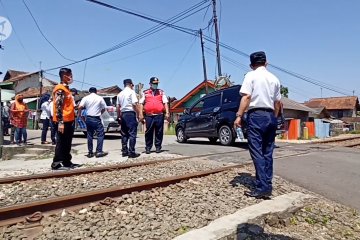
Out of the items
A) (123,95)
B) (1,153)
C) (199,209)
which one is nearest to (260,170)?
(199,209)

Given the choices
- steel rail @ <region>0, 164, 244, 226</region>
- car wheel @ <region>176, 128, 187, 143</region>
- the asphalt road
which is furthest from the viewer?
car wheel @ <region>176, 128, 187, 143</region>

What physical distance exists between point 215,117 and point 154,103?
3441 mm

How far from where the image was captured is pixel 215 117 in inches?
444

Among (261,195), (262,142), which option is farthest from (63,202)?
(262,142)

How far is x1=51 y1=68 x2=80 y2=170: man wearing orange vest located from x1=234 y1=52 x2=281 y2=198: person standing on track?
11.6 feet

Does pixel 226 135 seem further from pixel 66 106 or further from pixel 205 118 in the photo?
pixel 66 106

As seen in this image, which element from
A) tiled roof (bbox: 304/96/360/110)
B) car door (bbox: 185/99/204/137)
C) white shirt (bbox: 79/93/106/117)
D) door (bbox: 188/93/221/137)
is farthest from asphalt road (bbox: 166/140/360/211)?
tiled roof (bbox: 304/96/360/110)

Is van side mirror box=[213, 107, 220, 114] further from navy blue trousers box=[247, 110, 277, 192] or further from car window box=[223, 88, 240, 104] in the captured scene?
navy blue trousers box=[247, 110, 277, 192]

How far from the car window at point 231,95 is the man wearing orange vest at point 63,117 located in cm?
555

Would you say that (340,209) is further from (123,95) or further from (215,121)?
(215,121)

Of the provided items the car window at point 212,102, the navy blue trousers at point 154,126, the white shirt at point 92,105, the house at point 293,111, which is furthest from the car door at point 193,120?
the house at point 293,111

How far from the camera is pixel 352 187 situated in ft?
18.4

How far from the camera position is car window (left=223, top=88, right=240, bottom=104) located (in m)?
10.5

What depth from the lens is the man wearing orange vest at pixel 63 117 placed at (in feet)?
20.7
